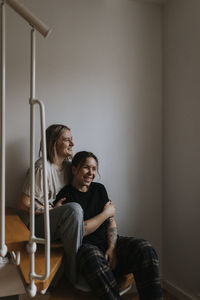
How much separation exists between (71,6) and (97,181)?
128cm

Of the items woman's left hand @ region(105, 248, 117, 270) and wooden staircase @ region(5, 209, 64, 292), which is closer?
wooden staircase @ region(5, 209, 64, 292)

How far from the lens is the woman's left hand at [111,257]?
2.07 metres

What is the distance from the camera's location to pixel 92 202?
2254mm

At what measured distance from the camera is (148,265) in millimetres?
1944

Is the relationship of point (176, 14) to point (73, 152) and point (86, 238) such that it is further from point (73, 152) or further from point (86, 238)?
point (86, 238)

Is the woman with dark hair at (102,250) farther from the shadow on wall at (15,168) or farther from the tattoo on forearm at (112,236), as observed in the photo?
the shadow on wall at (15,168)

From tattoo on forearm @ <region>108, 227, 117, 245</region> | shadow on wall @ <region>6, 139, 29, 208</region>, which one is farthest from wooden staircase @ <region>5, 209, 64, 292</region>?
tattoo on forearm @ <region>108, 227, 117, 245</region>

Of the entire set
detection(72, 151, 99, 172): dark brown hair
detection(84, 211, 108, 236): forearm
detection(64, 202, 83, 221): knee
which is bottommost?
detection(84, 211, 108, 236): forearm

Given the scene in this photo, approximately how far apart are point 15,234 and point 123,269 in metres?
0.82

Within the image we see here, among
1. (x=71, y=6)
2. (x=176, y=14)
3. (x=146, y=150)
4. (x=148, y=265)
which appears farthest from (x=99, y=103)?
(x=148, y=265)

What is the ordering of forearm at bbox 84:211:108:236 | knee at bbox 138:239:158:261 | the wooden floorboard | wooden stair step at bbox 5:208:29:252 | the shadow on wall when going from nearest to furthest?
wooden stair step at bbox 5:208:29:252 < the wooden floorboard < knee at bbox 138:239:158:261 < forearm at bbox 84:211:108:236 < the shadow on wall

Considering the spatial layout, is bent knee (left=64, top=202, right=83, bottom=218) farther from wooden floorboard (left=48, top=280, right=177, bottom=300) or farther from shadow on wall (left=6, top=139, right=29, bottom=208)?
shadow on wall (left=6, top=139, right=29, bottom=208)

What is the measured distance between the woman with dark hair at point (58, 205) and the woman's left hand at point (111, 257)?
0.70 feet

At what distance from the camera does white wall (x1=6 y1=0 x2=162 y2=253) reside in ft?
7.81
